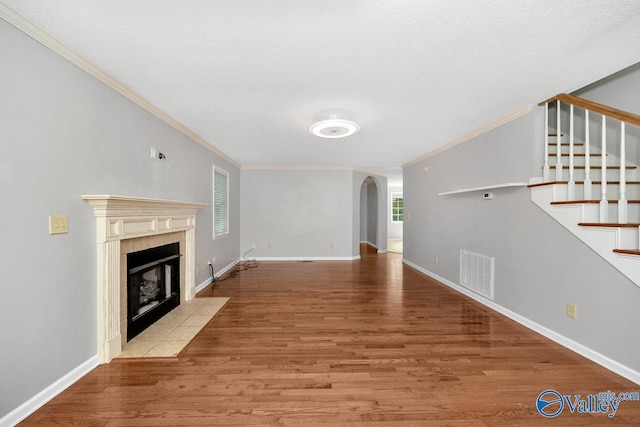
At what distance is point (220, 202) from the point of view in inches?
206

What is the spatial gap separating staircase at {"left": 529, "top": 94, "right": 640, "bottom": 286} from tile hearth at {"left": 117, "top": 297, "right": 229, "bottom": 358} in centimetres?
379

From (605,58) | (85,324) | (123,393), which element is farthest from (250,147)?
(605,58)

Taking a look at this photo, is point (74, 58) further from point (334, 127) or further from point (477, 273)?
point (477, 273)

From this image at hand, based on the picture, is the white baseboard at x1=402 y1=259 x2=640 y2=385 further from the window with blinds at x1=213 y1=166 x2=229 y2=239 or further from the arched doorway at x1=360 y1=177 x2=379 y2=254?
the arched doorway at x1=360 y1=177 x2=379 y2=254

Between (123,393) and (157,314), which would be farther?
(157,314)

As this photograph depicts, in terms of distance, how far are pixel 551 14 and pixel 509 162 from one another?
193cm

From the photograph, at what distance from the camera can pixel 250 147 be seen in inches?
181

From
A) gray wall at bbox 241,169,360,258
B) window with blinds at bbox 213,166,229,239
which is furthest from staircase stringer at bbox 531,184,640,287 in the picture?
window with blinds at bbox 213,166,229,239

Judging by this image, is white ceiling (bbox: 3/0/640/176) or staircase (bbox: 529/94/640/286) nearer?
white ceiling (bbox: 3/0/640/176)

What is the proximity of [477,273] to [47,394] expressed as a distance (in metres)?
4.51

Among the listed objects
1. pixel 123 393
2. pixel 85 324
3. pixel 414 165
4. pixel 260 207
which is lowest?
pixel 123 393

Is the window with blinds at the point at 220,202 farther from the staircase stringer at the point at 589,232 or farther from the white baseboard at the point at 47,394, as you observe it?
the staircase stringer at the point at 589,232

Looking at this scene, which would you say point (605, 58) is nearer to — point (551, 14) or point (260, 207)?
point (551, 14)

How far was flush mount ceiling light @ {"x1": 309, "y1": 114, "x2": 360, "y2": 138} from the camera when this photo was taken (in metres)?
2.89
